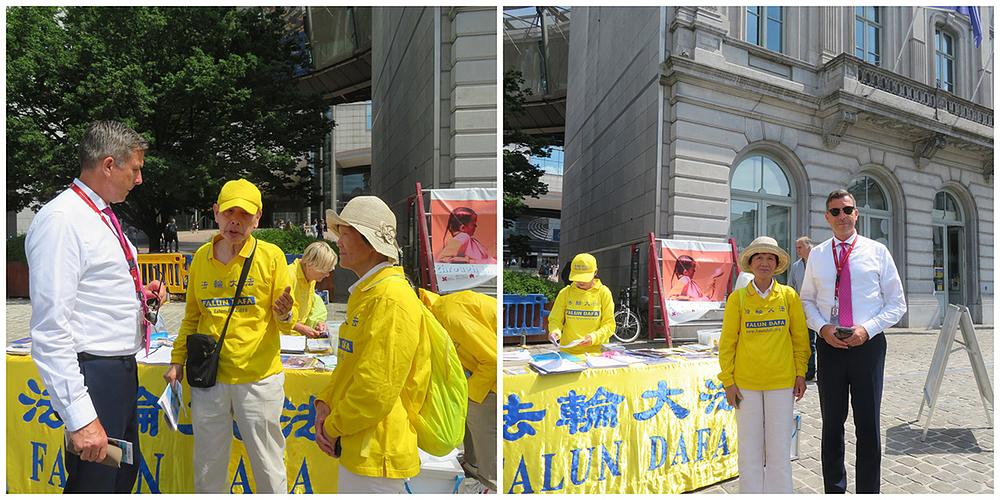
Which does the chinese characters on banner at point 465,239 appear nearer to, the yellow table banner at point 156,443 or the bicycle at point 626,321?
the yellow table banner at point 156,443

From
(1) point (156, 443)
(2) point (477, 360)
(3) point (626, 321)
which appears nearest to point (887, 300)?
(2) point (477, 360)

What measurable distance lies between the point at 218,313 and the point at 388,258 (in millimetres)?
1017

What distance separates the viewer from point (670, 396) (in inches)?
119

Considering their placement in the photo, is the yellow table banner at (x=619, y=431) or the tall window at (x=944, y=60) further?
the tall window at (x=944, y=60)

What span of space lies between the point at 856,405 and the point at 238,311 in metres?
2.94

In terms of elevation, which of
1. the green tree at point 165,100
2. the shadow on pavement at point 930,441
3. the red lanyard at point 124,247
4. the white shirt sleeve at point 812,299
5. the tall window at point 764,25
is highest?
the tall window at point 764,25

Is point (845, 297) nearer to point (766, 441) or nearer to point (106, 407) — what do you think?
point (766, 441)

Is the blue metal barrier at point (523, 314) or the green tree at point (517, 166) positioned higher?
the green tree at point (517, 166)

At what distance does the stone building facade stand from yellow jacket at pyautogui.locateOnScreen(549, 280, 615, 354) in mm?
1437

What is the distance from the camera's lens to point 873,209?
1041 centimetres

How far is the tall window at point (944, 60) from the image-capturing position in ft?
34.6

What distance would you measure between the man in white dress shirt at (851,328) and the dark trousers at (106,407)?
3057 mm

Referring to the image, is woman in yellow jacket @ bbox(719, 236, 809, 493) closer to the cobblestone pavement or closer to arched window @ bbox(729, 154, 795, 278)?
the cobblestone pavement

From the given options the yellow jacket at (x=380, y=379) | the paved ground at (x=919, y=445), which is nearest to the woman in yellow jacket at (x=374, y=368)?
the yellow jacket at (x=380, y=379)
